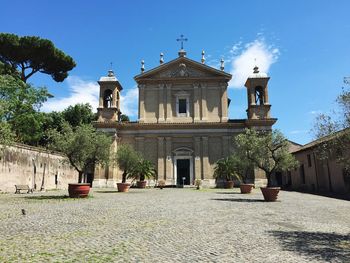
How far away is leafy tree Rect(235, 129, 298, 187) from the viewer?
18358 mm

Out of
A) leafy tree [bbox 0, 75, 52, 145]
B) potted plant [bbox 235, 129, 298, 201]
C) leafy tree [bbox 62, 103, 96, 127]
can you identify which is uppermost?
leafy tree [bbox 62, 103, 96, 127]

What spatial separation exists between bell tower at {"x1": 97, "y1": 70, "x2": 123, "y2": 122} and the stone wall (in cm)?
677

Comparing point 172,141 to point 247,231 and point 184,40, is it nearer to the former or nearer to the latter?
point 184,40

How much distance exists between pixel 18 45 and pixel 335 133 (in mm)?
35104

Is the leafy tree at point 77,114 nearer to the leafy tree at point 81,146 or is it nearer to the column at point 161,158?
the column at point 161,158

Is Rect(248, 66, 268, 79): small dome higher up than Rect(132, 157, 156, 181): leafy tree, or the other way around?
Rect(248, 66, 268, 79): small dome

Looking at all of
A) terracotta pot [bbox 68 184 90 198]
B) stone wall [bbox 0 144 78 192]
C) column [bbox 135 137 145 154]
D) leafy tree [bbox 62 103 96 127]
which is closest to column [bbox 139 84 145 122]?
column [bbox 135 137 145 154]

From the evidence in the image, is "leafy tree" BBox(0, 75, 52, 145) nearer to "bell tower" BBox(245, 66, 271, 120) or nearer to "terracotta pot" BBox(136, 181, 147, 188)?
"terracotta pot" BBox(136, 181, 147, 188)

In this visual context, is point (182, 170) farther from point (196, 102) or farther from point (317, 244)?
point (317, 244)

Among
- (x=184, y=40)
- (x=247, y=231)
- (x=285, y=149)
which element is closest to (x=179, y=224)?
(x=247, y=231)

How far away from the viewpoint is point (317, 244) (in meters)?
6.63

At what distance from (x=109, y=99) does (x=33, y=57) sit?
33.2 feet

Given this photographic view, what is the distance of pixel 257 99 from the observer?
3547 centimetres

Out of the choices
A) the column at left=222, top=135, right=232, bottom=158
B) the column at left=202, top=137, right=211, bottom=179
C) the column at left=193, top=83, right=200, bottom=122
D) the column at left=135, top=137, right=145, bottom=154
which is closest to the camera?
the column at left=202, top=137, right=211, bottom=179
